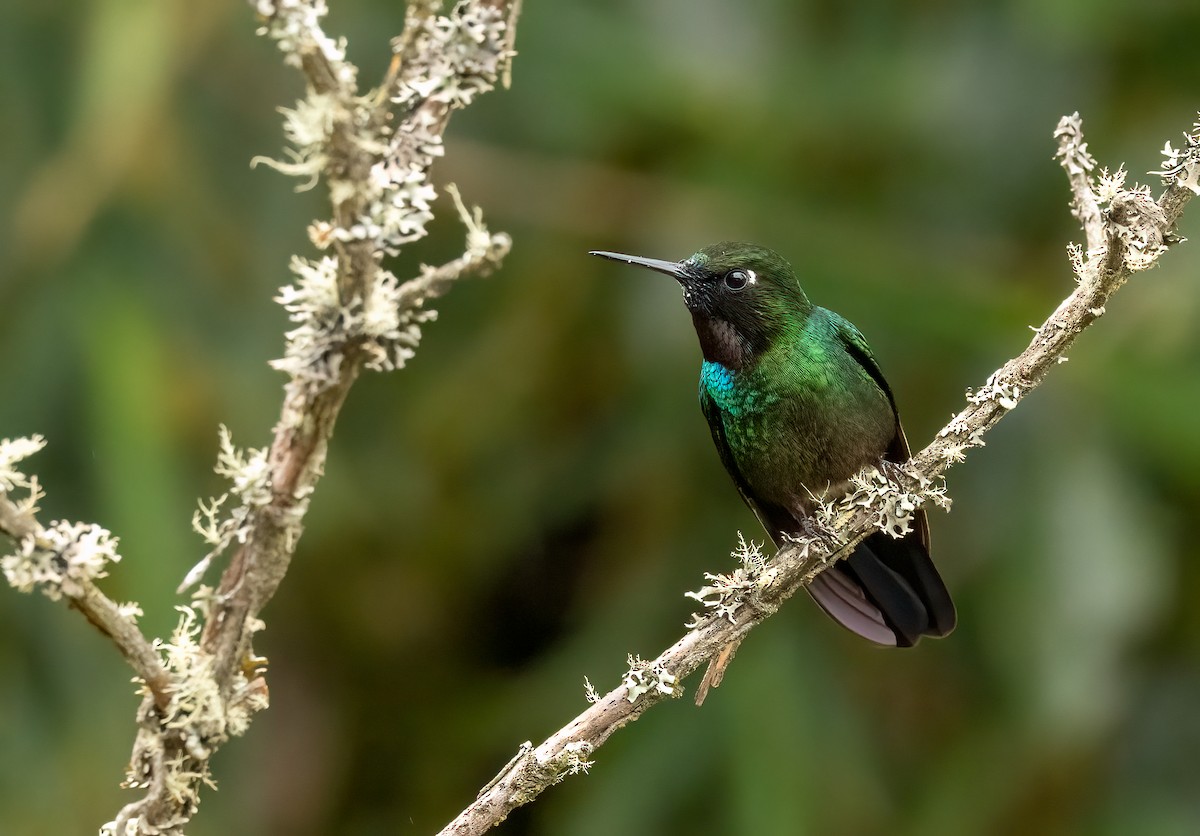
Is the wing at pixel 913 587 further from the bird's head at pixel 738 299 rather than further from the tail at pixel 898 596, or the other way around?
the bird's head at pixel 738 299

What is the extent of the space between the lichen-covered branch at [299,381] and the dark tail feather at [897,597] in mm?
1640

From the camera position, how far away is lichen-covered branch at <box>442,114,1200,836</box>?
137 centimetres

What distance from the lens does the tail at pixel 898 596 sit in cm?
267

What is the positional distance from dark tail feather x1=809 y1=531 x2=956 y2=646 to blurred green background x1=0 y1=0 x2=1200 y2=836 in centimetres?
89

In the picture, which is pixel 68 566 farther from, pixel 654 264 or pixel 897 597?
pixel 897 597

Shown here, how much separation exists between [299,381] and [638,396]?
9.95ft

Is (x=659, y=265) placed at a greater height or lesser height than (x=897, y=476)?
greater

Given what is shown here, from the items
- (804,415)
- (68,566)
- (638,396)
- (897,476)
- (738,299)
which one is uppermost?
(638,396)

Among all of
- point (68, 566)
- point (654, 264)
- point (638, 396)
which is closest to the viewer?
point (68, 566)

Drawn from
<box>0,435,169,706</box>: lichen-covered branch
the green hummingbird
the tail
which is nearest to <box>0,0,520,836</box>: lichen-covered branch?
<box>0,435,169,706</box>: lichen-covered branch

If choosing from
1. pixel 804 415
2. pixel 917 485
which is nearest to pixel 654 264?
pixel 804 415

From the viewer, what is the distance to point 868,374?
9.21 ft

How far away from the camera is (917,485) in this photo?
178 centimetres

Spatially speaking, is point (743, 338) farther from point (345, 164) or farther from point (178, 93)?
point (178, 93)
